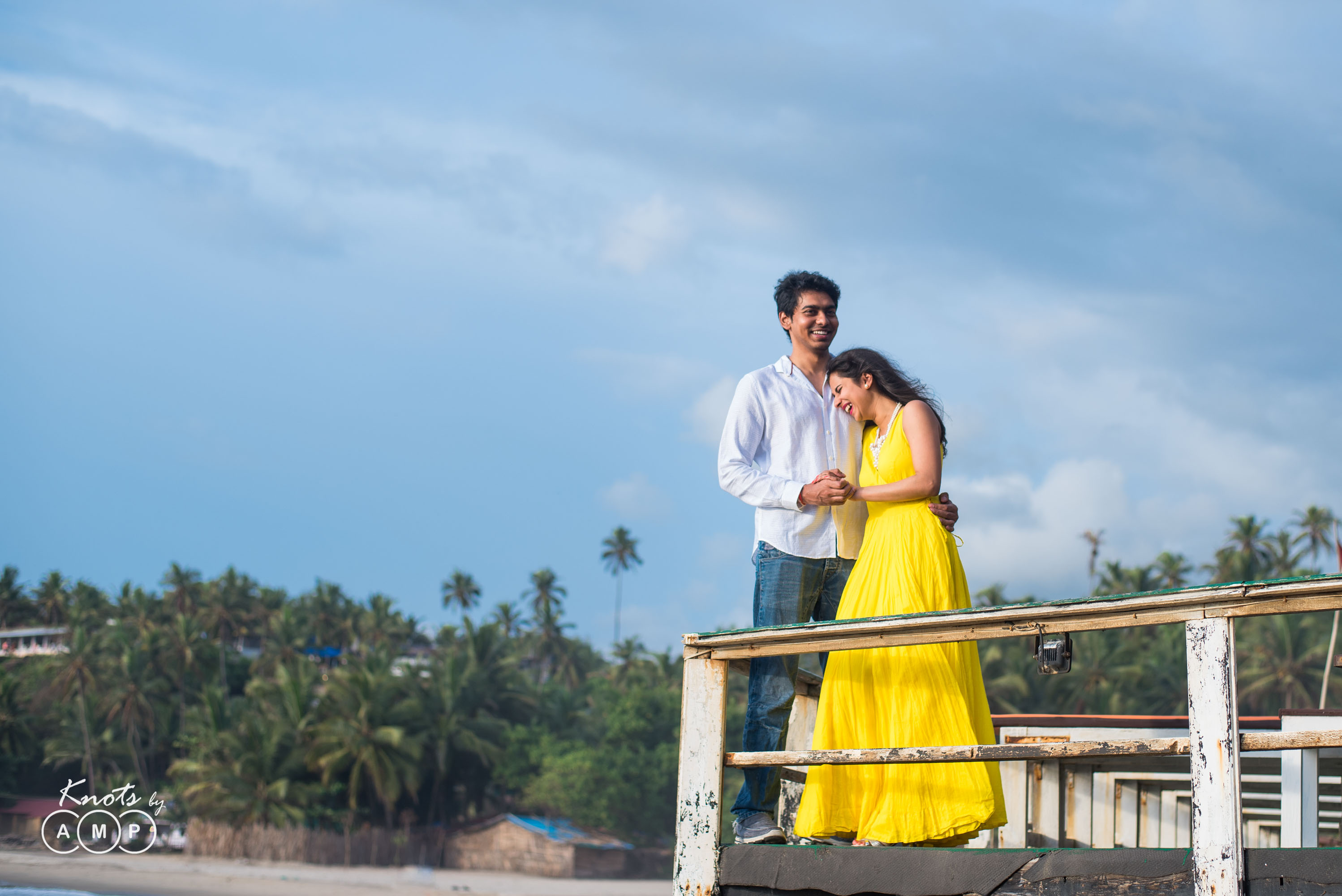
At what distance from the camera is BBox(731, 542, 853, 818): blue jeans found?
11.4 feet

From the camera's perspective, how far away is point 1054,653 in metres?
2.78

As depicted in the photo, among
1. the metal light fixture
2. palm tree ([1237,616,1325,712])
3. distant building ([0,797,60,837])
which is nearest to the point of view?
the metal light fixture

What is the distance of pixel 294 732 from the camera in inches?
1820

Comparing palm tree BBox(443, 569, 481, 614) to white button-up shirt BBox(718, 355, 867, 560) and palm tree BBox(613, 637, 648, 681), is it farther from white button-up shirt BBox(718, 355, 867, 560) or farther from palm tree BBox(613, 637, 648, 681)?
white button-up shirt BBox(718, 355, 867, 560)

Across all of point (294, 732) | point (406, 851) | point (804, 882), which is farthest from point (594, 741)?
point (804, 882)

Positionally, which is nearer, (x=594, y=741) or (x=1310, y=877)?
(x=1310, y=877)

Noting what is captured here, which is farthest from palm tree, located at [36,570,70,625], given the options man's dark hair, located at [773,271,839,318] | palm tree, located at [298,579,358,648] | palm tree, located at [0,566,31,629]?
man's dark hair, located at [773,271,839,318]

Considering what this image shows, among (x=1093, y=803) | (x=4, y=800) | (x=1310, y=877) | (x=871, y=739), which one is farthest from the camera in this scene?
(x=4, y=800)

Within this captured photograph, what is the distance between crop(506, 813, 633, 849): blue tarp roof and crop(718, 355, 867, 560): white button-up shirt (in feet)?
150

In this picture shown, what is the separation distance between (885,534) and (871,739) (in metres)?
0.65

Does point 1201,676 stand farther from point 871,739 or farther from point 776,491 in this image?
point 776,491

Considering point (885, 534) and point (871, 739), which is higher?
point (885, 534)

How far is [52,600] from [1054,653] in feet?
273

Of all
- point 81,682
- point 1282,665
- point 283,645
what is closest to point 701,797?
point 1282,665
